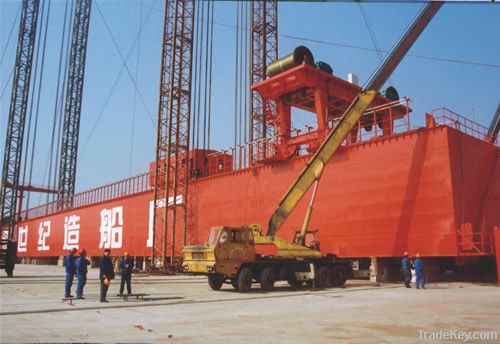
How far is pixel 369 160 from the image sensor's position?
22.4 meters

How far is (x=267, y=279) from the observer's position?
57.7ft

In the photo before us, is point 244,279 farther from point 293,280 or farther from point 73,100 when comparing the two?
point 73,100

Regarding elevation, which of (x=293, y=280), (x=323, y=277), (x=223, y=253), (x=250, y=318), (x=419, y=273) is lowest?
(x=250, y=318)

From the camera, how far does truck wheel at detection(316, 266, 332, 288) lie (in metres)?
18.8

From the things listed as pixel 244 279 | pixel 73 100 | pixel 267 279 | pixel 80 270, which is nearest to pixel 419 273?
pixel 267 279

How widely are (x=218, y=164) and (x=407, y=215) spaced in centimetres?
1686

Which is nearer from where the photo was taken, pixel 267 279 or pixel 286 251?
pixel 267 279

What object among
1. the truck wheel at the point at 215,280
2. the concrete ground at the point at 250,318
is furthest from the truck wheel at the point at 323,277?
the truck wheel at the point at 215,280

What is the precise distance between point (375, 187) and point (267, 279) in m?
7.57

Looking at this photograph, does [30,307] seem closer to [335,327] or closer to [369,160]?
[335,327]

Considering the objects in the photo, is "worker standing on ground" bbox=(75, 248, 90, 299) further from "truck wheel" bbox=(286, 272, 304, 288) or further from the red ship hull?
the red ship hull

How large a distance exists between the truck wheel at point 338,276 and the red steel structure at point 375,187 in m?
2.64

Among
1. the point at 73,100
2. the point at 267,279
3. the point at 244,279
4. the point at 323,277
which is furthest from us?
the point at 73,100

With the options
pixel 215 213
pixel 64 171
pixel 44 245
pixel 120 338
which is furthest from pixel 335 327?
pixel 64 171
